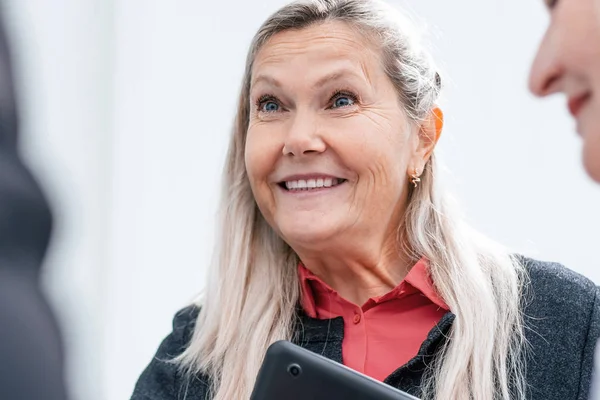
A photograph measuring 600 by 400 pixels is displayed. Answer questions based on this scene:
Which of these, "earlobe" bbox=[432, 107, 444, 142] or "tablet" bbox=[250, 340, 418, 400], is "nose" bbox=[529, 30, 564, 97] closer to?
"tablet" bbox=[250, 340, 418, 400]

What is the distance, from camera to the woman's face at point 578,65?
56 cm

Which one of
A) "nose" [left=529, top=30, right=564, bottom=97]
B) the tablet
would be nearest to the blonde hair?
the tablet

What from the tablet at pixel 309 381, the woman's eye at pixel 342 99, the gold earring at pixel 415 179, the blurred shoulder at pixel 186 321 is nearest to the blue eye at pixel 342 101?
the woman's eye at pixel 342 99

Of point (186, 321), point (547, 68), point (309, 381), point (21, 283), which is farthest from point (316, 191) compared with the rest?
point (21, 283)

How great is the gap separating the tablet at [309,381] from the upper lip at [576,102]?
40cm

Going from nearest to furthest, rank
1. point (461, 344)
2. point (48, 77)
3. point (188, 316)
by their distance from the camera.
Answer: point (461, 344)
point (188, 316)
point (48, 77)

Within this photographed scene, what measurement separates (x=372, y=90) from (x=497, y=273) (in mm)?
437

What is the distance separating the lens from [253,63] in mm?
1782

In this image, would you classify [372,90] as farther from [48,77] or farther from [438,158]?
[48,77]

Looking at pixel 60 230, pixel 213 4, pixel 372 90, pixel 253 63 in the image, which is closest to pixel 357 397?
pixel 60 230

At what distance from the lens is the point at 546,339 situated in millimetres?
1572

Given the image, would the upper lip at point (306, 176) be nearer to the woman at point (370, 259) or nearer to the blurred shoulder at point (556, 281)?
the woman at point (370, 259)

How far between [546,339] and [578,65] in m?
1.09

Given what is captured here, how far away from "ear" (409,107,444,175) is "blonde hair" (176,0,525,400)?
22mm
